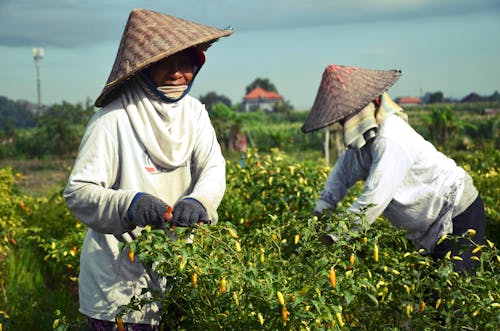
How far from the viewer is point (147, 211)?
2.28m

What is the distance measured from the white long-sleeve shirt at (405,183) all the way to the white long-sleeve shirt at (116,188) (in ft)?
2.36

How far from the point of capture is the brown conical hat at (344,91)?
3109 mm

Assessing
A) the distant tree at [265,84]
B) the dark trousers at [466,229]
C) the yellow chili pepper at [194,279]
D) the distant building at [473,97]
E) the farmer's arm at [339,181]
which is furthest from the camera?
the distant tree at [265,84]

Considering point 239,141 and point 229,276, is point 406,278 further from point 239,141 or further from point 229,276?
point 239,141

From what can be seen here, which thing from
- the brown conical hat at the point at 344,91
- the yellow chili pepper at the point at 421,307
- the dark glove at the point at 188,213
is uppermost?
the brown conical hat at the point at 344,91

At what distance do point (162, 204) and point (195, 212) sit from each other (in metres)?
0.12

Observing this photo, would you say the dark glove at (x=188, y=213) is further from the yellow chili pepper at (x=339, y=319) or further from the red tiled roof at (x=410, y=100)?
the red tiled roof at (x=410, y=100)

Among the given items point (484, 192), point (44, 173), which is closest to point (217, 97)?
point (44, 173)

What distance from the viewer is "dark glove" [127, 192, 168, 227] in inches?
89.8

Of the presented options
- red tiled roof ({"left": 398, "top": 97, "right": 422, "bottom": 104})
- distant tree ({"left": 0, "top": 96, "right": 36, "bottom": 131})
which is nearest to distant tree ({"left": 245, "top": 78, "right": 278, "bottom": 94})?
red tiled roof ({"left": 398, "top": 97, "right": 422, "bottom": 104})

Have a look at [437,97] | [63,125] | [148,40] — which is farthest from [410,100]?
[148,40]

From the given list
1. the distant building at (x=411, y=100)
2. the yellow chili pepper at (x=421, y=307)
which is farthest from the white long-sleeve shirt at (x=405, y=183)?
the distant building at (x=411, y=100)

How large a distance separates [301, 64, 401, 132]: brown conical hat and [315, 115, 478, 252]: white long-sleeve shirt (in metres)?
0.16

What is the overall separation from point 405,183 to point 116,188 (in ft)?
4.51
